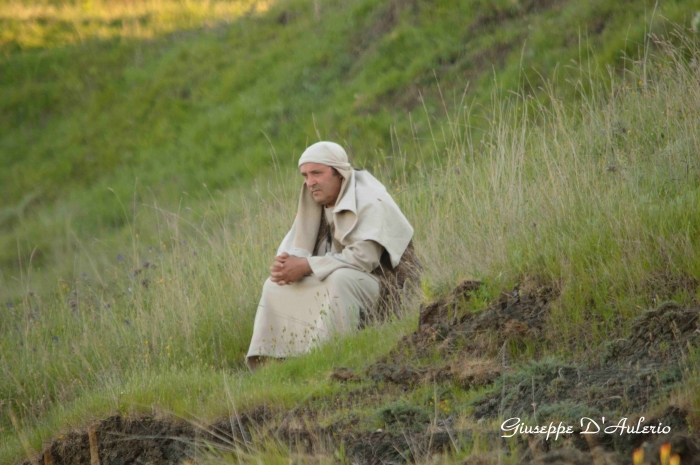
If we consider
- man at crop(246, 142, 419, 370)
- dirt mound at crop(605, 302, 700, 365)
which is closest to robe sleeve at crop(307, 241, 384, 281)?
man at crop(246, 142, 419, 370)

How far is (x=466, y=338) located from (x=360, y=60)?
458 inches

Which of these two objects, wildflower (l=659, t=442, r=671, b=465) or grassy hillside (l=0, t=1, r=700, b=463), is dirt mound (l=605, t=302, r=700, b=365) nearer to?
grassy hillside (l=0, t=1, r=700, b=463)

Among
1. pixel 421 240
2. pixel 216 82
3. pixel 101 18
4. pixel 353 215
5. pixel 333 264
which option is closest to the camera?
pixel 333 264

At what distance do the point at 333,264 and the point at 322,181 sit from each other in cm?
68

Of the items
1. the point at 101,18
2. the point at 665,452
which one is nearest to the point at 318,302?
the point at 665,452

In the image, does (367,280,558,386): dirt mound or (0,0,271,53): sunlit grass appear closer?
(367,280,558,386): dirt mound

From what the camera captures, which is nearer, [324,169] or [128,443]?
[128,443]

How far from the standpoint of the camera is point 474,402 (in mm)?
3977

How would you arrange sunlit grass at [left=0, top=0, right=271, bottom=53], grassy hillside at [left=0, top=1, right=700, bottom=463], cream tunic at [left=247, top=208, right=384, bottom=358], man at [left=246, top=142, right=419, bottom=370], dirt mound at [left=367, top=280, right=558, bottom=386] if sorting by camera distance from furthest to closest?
1. sunlit grass at [left=0, top=0, right=271, bottom=53]
2. man at [left=246, top=142, right=419, bottom=370]
3. cream tunic at [left=247, top=208, right=384, bottom=358]
4. dirt mound at [left=367, top=280, right=558, bottom=386]
5. grassy hillside at [left=0, top=1, right=700, bottom=463]

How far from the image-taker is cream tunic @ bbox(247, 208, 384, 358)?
6270mm

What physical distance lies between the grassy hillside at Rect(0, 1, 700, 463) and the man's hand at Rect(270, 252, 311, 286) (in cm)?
92

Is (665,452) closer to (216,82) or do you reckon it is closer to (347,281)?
(347,281)

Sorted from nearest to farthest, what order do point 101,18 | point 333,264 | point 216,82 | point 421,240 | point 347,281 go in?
point 347,281 < point 333,264 < point 421,240 < point 216,82 < point 101,18

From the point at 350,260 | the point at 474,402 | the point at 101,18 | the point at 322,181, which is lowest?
the point at 474,402
